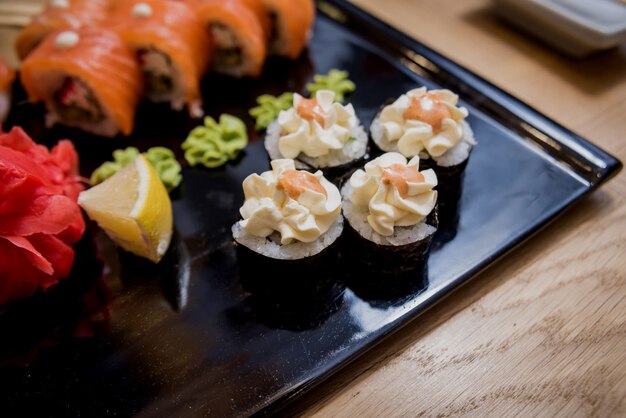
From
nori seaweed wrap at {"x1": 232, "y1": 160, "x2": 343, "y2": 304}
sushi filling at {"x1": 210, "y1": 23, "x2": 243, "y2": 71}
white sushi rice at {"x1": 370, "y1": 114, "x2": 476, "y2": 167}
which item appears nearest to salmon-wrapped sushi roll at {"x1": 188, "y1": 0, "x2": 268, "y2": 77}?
sushi filling at {"x1": 210, "y1": 23, "x2": 243, "y2": 71}

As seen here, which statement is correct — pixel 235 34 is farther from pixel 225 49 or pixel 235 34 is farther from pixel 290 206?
pixel 290 206

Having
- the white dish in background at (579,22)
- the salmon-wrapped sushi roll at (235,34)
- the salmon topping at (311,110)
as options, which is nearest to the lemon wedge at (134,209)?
the salmon topping at (311,110)

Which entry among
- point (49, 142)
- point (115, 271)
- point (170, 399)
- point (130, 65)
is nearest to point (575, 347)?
point (170, 399)

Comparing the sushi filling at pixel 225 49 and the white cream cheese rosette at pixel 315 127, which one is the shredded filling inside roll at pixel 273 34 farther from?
the white cream cheese rosette at pixel 315 127

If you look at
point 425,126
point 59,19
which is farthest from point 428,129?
point 59,19

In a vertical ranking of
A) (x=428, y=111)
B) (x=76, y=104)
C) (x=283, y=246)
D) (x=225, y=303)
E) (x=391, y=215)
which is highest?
(x=428, y=111)

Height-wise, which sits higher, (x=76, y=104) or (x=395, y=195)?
(x=395, y=195)

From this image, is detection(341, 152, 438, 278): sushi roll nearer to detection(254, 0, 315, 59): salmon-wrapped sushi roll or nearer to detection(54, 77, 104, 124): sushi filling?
detection(254, 0, 315, 59): salmon-wrapped sushi roll
